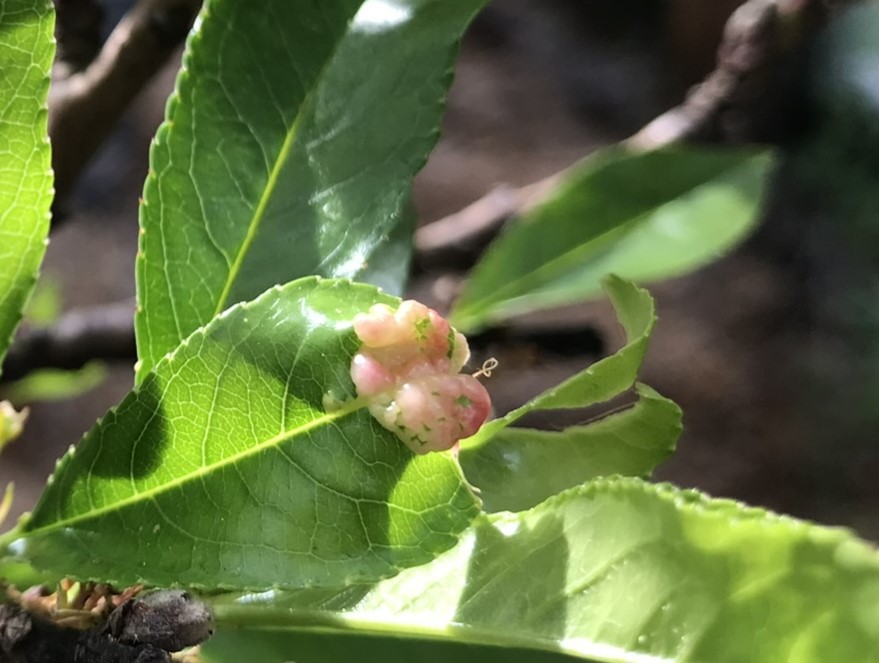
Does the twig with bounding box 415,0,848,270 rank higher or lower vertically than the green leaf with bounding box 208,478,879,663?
lower

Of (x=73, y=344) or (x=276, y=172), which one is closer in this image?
(x=276, y=172)

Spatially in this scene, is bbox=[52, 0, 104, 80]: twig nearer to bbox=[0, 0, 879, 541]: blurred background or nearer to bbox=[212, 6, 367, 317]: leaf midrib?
bbox=[212, 6, 367, 317]: leaf midrib

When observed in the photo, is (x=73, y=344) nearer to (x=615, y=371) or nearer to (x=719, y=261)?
(x=615, y=371)

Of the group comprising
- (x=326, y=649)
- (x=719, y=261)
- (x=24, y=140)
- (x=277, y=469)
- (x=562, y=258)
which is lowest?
(x=719, y=261)

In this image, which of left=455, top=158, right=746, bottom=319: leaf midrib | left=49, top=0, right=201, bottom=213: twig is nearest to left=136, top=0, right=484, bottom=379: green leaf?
left=49, top=0, right=201, bottom=213: twig

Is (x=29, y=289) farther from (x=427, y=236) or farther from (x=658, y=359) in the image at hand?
(x=658, y=359)

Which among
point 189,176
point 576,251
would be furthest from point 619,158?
point 189,176

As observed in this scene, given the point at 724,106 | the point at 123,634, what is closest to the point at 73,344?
the point at 123,634
